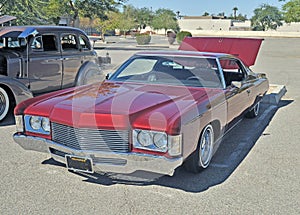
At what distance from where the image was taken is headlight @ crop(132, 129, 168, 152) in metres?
3.44

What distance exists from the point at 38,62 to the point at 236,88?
12.8ft

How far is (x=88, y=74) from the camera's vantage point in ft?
26.8

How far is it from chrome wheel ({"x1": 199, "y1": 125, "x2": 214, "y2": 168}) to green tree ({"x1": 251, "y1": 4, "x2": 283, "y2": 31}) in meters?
92.1

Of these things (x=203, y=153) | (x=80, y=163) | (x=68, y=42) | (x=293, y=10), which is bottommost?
(x=203, y=153)

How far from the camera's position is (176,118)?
349cm

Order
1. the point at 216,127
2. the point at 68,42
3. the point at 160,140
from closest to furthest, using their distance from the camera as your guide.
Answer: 1. the point at 160,140
2. the point at 216,127
3. the point at 68,42

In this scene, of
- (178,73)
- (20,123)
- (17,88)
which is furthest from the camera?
(17,88)

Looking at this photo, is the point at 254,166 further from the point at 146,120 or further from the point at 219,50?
the point at 219,50

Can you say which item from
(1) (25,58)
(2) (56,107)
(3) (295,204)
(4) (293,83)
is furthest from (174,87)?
(4) (293,83)

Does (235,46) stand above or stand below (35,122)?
above

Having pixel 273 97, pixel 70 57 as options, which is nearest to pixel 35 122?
pixel 70 57

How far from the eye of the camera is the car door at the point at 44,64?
676 cm

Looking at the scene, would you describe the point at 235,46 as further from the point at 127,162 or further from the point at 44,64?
the point at 127,162

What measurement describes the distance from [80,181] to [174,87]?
1762 mm
